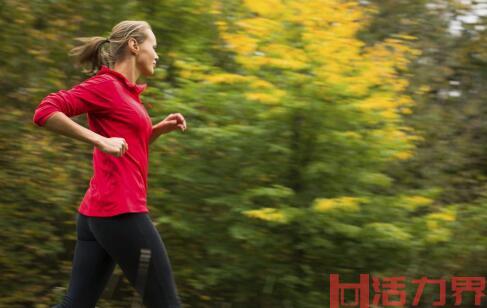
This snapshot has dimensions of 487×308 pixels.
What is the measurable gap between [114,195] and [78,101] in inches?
17.3

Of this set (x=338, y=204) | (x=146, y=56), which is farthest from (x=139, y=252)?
(x=338, y=204)

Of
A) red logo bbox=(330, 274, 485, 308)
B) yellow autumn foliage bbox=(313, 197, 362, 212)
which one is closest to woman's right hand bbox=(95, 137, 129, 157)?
yellow autumn foliage bbox=(313, 197, 362, 212)

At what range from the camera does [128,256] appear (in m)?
3.35

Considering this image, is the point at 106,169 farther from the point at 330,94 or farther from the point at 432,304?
the point at 432,304

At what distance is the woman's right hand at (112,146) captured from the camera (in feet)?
10.1

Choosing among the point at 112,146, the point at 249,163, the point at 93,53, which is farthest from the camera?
the point at 249,163

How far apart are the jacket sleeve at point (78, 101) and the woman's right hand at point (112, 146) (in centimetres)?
25

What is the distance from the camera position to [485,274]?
6312mm

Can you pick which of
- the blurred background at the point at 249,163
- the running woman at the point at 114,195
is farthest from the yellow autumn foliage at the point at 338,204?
A: the running woman at the point at 114,195

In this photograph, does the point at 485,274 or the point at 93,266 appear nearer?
the point at 93,266

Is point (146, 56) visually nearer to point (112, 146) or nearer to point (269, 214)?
point (112, 146)

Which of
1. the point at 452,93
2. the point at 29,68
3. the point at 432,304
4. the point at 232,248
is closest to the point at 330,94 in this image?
the point at 232,248

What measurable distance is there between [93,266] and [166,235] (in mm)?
2339

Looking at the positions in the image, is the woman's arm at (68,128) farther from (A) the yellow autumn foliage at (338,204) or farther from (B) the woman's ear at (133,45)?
(A) the yellow autumn foliage at (338,204)
